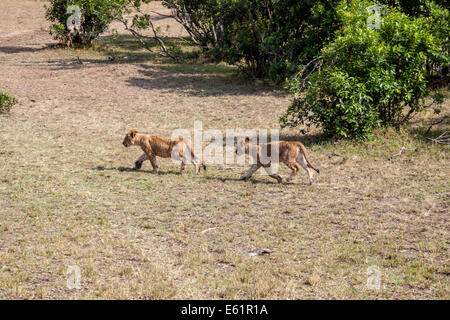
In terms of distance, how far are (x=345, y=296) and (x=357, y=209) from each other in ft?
10.9

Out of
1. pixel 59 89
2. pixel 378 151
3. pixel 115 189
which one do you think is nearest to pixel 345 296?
pixel 115 189

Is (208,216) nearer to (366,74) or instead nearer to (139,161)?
(139,161)

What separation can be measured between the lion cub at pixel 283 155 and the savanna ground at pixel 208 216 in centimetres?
36

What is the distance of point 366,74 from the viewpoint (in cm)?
1331

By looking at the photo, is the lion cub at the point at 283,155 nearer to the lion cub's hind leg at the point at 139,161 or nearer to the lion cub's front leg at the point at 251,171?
the lion cub's front leg at the point at 251,171

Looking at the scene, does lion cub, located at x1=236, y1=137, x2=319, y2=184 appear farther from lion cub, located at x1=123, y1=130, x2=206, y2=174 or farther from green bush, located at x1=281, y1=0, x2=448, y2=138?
green bush, located at x1=281, y1=0, x2=448, y2=138

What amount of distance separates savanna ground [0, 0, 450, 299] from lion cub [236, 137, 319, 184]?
36 cm

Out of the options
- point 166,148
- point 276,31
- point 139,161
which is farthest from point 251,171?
point 276,31

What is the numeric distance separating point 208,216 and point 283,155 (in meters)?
2.40

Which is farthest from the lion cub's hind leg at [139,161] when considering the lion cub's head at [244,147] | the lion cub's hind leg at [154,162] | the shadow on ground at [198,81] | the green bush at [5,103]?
the shadow on ground at [198,81]

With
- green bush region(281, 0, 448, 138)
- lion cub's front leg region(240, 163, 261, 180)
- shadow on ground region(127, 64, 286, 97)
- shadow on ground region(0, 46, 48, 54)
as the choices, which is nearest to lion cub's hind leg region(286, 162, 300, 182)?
lion cub's front leg region(240, 163, 261, 180)

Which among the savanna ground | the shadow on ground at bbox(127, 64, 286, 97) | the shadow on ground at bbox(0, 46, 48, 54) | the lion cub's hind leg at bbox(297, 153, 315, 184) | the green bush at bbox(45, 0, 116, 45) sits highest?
the green bush at bbox(45, 0, 116, 45)

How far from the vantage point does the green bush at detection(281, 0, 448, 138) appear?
1309 centimetres

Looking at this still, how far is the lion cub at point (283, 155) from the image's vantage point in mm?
10516
